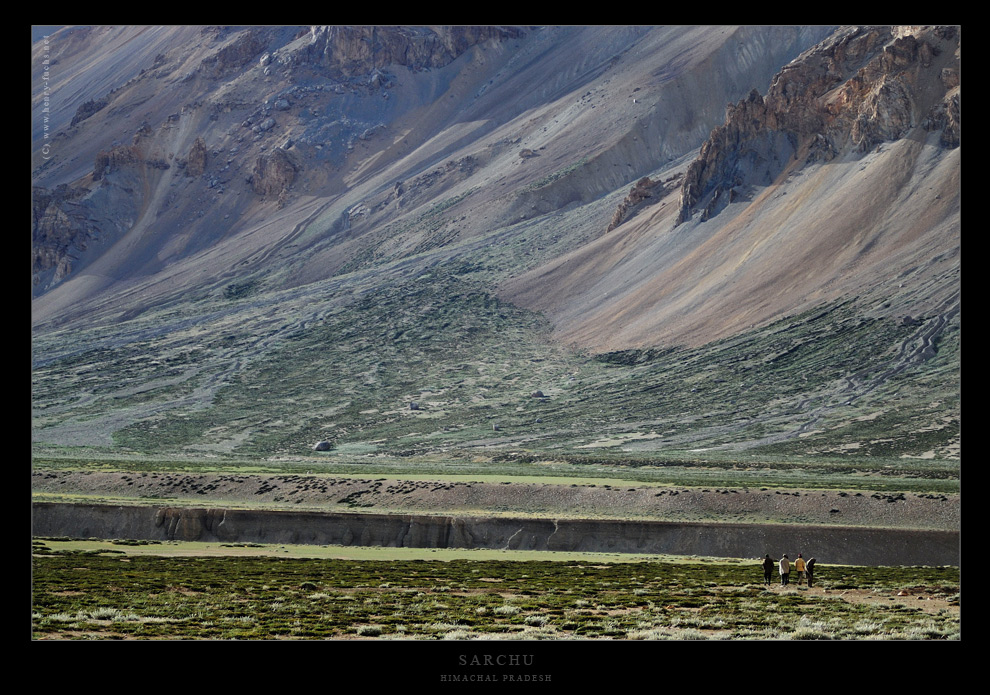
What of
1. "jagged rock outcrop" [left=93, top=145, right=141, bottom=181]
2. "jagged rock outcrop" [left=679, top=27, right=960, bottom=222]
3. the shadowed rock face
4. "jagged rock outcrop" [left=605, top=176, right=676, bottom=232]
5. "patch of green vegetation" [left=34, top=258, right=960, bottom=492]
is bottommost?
the shadowed rock face

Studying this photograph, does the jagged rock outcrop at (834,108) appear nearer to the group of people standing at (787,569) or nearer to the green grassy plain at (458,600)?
the green grassy plain at (458,600)

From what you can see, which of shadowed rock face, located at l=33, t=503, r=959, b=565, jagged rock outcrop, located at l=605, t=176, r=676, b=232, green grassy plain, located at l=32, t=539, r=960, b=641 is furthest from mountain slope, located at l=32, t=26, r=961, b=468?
green grassy plain, located at l=32, t=539, r=960, b=641

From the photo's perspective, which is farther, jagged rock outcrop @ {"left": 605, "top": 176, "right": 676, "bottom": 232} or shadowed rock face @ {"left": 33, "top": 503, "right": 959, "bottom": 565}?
jagged rock outcrop @ {"left": 605, "top": 176, "right": 676, "bottom": 232}

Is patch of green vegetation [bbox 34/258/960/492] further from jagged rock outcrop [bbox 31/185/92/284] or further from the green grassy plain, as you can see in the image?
jagged rock outcrop [bbox 31/185/92/284]

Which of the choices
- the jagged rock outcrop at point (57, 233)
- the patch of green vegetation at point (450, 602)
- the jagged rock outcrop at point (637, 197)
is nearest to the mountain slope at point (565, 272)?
the jagged rock outcrop at point (637, 197)

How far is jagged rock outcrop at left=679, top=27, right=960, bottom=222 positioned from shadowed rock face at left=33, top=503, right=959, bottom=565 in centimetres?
8218

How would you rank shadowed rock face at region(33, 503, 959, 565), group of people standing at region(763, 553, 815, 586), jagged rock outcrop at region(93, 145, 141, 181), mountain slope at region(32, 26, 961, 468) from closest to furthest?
1. group of people standing at region(763, 553, 815, 586)
2. shadowed rock face at region(33, 503, 959, 565)
3. mountain slope at region(32, 26, 961, 468)
4. jagged rock outcrop at region(93, 145, 141, 181)

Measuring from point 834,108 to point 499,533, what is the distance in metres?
94.6

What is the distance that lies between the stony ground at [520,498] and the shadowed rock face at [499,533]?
353 centimetres

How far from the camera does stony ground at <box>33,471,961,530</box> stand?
49.4m

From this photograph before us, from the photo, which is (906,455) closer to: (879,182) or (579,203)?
(879,182)

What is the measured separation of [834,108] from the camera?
12669cm

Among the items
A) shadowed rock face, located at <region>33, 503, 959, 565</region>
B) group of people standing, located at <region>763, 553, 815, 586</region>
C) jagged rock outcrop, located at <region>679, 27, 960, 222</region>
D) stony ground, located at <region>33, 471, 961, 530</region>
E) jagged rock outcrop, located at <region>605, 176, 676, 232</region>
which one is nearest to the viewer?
group of people standing, located at <region>763, 553, 815, 586</region>
